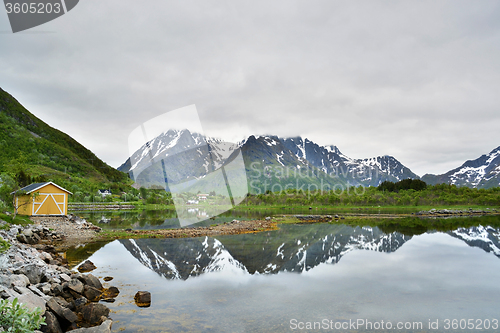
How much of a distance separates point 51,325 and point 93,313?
164 centimetres

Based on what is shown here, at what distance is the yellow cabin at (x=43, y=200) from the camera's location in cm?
3650

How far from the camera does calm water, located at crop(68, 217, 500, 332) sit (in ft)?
33.8

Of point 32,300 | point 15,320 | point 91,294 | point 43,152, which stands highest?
point 43,152

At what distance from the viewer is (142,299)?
458 inches

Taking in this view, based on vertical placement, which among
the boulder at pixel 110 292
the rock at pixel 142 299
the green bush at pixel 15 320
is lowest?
the rock at pixel 142 299

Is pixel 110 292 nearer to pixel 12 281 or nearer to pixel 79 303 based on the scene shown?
pixel 79 303

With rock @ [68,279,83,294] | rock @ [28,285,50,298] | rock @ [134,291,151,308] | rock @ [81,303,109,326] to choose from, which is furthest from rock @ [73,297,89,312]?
rock @ [134,291,151,308]

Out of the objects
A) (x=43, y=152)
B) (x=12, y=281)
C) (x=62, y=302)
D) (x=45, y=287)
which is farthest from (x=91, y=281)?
(x=43, y=152)

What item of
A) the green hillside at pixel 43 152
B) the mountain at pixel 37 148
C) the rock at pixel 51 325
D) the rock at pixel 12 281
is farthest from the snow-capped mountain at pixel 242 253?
the mountain at pixel 37 148

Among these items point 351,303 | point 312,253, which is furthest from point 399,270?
point 351,303

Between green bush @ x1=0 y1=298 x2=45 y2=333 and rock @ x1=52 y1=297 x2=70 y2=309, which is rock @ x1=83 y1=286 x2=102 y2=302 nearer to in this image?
rock @ x1=52 y1=297 x2=70 y2=309

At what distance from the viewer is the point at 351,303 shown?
1209 cm

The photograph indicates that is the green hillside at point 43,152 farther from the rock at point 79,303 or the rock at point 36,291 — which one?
the rock at point 79,303

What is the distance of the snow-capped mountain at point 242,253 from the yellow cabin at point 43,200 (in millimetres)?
18924
